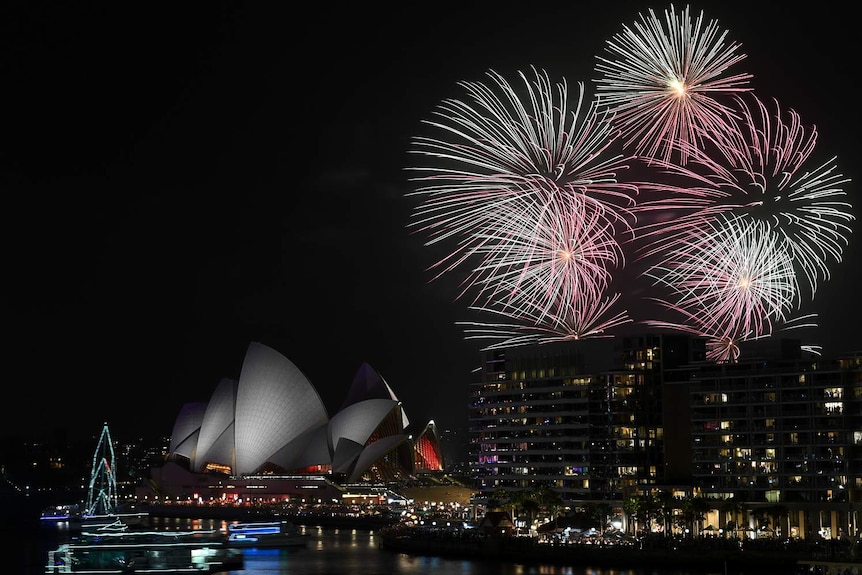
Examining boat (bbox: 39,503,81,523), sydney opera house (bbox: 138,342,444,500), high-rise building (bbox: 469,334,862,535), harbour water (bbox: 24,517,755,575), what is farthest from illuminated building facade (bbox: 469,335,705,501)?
boat (bbox: 39,503,81,523)

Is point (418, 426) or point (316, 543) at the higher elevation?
point (418, 426)

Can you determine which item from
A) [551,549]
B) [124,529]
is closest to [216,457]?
[124,529]

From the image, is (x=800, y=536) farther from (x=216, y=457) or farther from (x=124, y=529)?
(x=216, y=457)

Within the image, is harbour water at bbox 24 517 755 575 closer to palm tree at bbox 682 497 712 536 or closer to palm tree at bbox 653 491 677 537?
palm tree at bbox 682 497 712 536

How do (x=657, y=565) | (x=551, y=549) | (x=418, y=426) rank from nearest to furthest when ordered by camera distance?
(x=657, y=565) < (x=551, y=549) < (x=418, y=426)

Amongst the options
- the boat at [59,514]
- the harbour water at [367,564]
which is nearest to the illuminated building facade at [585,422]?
the harbour water at [367,564]

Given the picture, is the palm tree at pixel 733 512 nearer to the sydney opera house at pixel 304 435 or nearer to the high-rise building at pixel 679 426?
the high-rise building at pixel 679 426

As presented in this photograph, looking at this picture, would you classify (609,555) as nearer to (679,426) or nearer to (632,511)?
(632,511)
